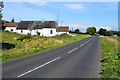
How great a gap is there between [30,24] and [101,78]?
6962 centimetres

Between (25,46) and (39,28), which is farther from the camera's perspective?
(39,28)

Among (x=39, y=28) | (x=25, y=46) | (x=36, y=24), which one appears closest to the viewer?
(x=25, y=46)

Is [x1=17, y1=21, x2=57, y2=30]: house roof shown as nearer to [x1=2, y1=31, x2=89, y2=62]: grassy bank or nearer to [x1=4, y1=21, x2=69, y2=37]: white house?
[x1=4, y1=21, x2=69, y2=37]: white house

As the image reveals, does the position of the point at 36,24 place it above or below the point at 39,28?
above

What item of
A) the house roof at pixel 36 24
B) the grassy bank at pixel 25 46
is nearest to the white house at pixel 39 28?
the house roof at pixel 36 24

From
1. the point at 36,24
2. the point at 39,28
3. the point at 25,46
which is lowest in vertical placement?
the point at 25,46

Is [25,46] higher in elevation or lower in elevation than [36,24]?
lower

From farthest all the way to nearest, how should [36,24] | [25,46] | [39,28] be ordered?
[36,24], [39,28], [25,46]

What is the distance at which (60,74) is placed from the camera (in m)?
11.4

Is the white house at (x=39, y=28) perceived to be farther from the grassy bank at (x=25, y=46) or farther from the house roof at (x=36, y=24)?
the grassy bank at (x=25, y=46)

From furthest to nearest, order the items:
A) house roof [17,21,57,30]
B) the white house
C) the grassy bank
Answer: house roof [17,21,57,30] → the white house → the grassy bank

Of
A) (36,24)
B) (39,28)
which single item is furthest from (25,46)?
(36,24)

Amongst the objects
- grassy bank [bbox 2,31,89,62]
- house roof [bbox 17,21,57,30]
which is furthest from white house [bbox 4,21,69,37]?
grassy bank [bbox 2,31,89,62]

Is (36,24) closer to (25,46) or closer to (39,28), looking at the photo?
(39,28)
